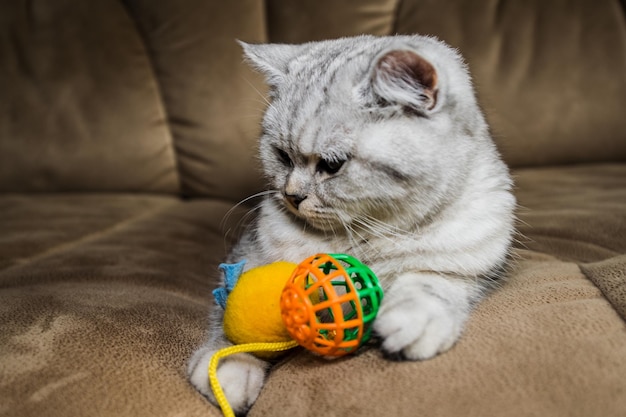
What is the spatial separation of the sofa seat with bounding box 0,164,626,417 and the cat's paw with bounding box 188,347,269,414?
2 cm

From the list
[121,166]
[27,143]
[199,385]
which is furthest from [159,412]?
[27,143]

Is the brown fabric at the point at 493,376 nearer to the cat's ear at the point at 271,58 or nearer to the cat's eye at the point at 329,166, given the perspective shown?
the cat's eye at the point at 329,166

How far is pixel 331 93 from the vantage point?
3.34 ft

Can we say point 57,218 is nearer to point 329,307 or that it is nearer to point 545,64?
point 329,307

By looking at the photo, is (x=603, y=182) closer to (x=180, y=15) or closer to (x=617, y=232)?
(x=617, y=232)

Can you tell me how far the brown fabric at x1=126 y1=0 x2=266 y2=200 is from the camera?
7.26 feet

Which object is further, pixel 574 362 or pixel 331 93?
pixel 331 93

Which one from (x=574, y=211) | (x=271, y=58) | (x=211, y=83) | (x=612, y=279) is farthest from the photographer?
(x=211, y=83)

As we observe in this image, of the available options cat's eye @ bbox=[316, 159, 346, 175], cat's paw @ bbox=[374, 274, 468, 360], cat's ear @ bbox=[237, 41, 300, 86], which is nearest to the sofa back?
cat's ear @ bbox=[237, 41, 300, 86]

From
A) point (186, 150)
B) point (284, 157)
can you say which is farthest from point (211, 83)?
point (284, 157)

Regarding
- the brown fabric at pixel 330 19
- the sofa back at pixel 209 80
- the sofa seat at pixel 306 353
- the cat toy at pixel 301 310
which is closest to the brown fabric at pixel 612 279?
the sofa seat at pixel 306 353

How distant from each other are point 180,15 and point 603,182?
5.46ft

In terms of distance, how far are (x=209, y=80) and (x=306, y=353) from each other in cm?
152

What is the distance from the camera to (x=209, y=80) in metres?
2.23
